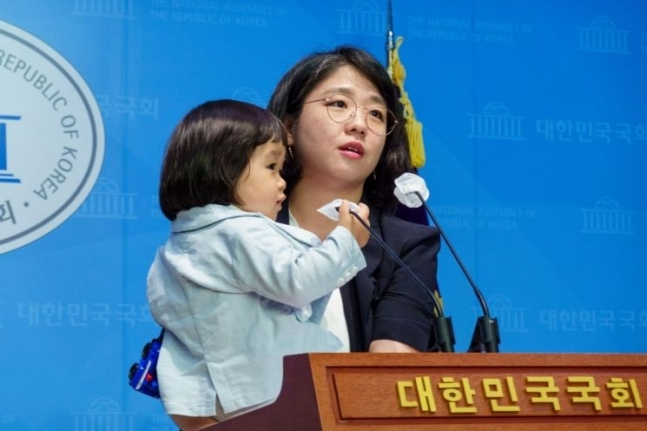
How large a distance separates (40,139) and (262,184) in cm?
135

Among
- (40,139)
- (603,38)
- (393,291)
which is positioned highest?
(603,38)

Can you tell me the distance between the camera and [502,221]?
3.59 metres

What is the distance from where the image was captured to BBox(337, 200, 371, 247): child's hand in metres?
1.84

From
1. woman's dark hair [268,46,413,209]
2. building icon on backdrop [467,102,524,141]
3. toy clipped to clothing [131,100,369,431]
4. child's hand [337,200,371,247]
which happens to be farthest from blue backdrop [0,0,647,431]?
child's hand [337,200,371,247]

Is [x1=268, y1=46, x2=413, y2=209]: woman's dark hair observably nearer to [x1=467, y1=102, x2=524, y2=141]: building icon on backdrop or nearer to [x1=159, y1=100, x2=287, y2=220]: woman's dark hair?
[x1=159, y1=100, x2=287, y2=220]: woman's dark hair

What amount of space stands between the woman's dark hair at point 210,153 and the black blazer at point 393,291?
1.05 ft

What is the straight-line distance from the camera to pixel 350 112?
220 cm

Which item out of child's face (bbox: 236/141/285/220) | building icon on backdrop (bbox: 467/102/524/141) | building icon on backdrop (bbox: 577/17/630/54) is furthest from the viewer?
building icon on backdrop (bbox: 577/17/630/54)

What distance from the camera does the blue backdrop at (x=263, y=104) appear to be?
10.1ft

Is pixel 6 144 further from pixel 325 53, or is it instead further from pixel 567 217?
pixel 567 217

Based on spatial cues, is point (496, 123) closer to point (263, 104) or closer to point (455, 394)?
point (263, 104)

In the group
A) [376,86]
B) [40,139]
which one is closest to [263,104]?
[40,139]

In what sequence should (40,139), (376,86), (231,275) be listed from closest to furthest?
(231,275), (376,86), (40,139)

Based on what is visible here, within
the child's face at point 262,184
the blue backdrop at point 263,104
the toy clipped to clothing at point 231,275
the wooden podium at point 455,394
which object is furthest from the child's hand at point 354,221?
the blue backdrop at point 263,104
